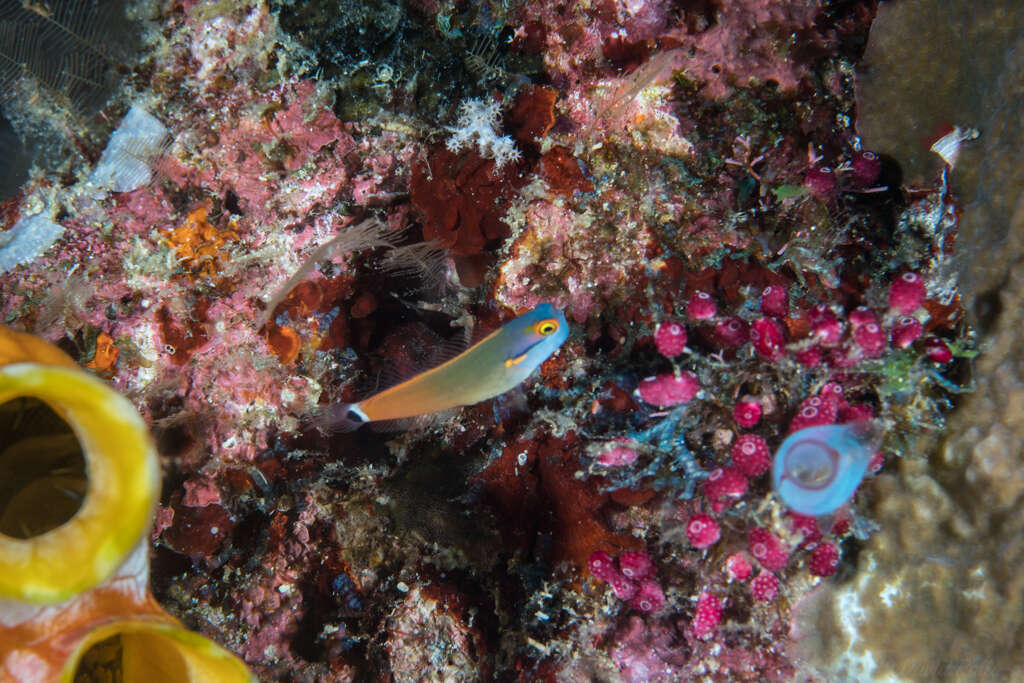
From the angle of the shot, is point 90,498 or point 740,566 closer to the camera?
point 90,498

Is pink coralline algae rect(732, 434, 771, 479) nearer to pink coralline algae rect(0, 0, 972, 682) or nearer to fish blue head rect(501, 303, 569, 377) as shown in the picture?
pink coralline algae rect(0, 0, 972, 682)

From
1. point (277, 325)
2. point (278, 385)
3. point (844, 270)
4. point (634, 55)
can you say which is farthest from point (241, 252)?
point (844, 270)

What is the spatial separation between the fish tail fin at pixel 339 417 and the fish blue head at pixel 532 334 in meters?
0.95

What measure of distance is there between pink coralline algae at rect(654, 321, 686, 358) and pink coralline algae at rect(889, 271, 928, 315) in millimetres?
1096

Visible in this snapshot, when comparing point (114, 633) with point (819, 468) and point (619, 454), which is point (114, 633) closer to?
point (619, 454)

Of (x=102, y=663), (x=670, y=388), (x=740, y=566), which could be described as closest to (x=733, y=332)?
(x=670, y=388)

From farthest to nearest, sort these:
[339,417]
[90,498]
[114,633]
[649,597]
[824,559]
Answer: [339,417] < [649,597] < [824,559] < [114,633] < [90,498]

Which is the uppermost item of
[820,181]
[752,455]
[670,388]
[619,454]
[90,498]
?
[90,498]

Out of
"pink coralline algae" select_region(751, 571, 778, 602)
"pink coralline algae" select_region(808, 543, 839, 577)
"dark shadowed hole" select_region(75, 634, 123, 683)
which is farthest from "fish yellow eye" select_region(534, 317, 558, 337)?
"dark shadowed hole" select_region(75, 634, 123, 683)

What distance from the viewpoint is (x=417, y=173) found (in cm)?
359

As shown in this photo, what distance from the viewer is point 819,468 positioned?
8.40ft

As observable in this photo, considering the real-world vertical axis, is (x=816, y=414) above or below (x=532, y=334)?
below

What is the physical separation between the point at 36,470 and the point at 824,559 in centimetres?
397

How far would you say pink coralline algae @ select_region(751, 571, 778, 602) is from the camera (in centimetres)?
280
